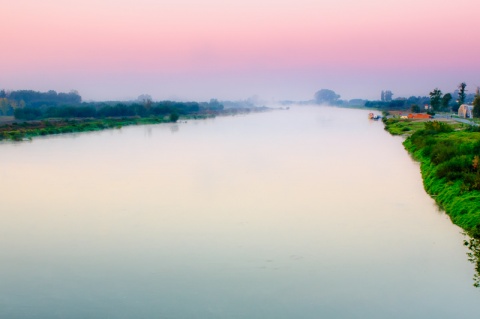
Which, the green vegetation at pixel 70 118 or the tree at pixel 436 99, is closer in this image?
the green vegetation at pixel 70 118

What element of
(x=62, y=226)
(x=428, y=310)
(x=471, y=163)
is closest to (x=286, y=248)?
(x=428, y=310)

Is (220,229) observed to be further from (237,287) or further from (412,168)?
(412,168)

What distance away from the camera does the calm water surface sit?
6.99 metres

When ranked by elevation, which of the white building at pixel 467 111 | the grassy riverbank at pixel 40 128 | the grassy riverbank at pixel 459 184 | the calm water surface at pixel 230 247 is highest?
the white building at pixel 467 111

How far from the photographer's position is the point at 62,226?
1125cm

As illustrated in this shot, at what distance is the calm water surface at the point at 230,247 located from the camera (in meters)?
6.99

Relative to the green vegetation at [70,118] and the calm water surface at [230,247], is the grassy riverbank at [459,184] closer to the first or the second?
the calm water surface at [230,247]

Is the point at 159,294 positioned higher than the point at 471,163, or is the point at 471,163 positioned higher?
the point at 471,163

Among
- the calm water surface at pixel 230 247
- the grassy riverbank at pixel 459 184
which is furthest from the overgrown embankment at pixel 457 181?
the calm water surface at pixel 230 247

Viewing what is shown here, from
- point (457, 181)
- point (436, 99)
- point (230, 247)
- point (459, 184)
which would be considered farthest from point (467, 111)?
point (230, 247)

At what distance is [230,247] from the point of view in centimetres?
946

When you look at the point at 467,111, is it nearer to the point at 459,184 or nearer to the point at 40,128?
the point at 459,184

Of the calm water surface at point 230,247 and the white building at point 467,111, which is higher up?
the white building at point 467,111

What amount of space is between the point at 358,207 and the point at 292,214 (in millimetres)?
2144
